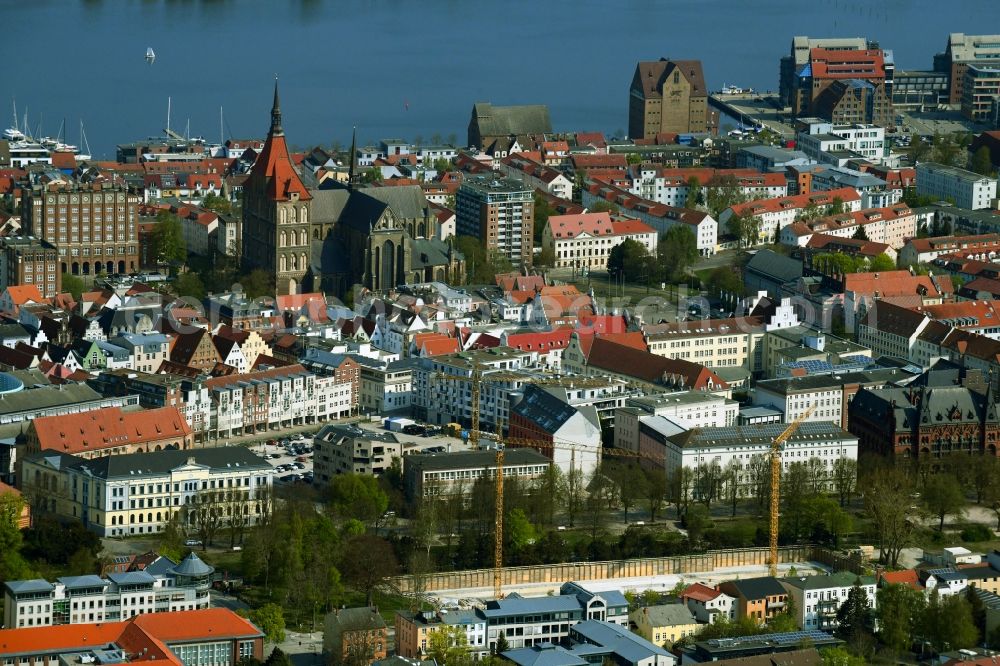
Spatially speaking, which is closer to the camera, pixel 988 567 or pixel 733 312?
pixel 988 567

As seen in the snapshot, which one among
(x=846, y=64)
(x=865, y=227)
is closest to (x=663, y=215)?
(x=865, y=227)

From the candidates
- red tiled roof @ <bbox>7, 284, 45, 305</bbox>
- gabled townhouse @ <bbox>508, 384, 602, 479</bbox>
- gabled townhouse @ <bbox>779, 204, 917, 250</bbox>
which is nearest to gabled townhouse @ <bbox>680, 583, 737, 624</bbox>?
gabled townhouse @ <bbox>508, 384, 602, 479</bbox>

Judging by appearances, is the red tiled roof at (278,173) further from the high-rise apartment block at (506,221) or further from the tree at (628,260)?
the tree at (628,260)

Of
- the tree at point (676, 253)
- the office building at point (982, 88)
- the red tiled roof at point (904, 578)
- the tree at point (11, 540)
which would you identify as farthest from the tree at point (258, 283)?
the office building at point (982, 88)

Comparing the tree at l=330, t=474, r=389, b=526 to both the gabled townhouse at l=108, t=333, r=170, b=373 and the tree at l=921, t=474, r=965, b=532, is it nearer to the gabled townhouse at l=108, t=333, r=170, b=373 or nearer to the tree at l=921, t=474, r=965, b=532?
the gabled townhouse at l=108, t=333, r=170, b=373

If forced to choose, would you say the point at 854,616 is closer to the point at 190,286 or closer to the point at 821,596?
the point at 821,596

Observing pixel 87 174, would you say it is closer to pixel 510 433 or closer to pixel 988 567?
pixel 510 433

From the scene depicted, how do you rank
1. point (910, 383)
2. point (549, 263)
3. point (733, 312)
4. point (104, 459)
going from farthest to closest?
point (549, 263), point (733, 312), point (910, 383), point (104, 459)

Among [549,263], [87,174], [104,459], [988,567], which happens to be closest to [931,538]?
[988,567]
